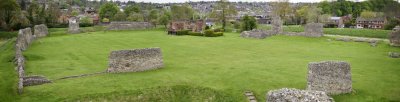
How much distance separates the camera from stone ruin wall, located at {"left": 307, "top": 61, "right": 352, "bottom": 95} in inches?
911

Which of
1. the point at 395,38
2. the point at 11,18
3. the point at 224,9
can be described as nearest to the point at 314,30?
the point at 395,38

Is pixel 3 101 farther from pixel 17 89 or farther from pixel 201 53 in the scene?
pixel 201 53

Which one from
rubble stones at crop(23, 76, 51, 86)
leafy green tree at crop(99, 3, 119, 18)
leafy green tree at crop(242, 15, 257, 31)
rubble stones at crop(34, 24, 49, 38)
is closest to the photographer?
rubble stones at crop(23, 76, 51, 86)

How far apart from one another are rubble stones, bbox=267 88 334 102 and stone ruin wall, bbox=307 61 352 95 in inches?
297

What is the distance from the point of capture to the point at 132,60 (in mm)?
30266

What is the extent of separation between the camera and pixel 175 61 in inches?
1425

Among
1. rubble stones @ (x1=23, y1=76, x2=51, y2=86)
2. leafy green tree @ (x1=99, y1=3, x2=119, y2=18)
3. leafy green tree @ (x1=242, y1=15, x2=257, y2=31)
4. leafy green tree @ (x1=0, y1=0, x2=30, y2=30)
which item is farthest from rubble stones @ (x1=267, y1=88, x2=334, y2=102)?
leafy green tree @ (x1=99, y1=3, x2=119, y2=18)

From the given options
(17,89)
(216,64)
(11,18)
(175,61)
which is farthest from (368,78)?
(11,18)

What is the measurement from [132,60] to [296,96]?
17705 mm

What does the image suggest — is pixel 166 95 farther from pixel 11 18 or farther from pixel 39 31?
pixel 11 18

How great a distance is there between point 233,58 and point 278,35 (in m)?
31.8

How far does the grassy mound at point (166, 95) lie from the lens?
2334cm

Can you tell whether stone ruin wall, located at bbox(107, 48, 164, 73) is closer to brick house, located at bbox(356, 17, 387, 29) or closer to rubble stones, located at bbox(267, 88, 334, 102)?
rubble stones, located at bbox(267, 88, 334, 102)

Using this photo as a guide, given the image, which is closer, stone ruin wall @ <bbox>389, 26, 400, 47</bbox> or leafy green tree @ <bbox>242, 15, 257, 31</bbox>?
stone ruin wall @ <bbox>389, 26, 400, 47</bbox>
